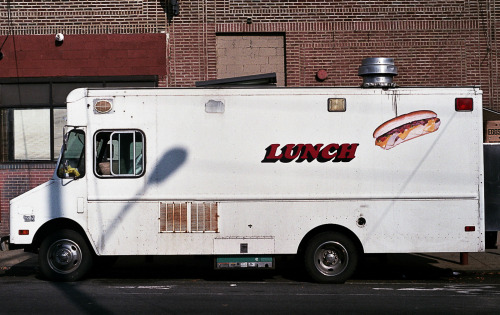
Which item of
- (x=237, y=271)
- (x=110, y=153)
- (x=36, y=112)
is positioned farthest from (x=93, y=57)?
(x=237, y=271)

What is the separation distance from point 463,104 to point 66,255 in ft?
20.5

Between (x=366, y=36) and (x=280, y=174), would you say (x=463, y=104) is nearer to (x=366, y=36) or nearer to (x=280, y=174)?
(x=280, y=174)

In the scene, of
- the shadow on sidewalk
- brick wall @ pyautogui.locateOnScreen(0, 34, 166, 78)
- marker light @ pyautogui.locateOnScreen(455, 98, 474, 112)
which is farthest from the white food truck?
brick wall @ pyautogui.locateOnScreen(0, 34, 166, 78)

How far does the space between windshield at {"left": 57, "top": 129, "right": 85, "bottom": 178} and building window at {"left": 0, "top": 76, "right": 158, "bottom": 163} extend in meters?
6.01

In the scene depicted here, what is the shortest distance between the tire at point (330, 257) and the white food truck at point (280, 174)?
0.10 feet

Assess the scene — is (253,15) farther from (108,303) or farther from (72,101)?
(108,303)

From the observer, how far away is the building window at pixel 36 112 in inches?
638

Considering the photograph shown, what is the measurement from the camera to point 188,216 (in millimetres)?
10203

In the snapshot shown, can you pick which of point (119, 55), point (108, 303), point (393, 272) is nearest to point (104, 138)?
point (108, 303)

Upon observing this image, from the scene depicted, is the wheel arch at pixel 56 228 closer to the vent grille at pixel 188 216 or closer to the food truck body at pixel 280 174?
the food truck body at pixel 280 174

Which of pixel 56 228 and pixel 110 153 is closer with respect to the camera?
pixel 110 153

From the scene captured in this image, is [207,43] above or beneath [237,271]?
above

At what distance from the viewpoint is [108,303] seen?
28.6 feet

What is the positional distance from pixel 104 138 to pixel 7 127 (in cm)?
710
